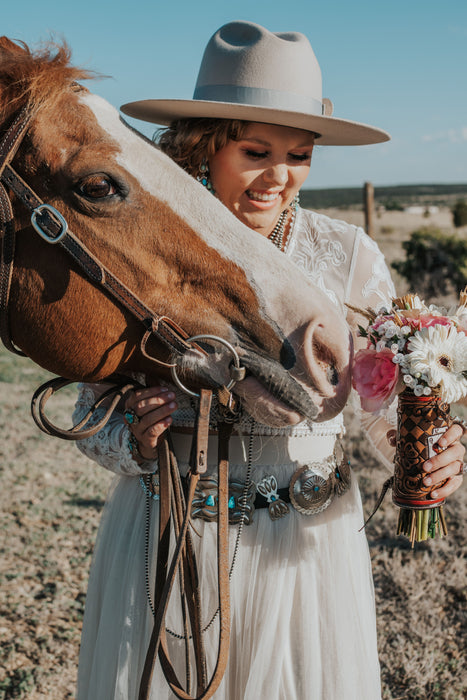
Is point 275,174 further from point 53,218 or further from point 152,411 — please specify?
point 152,411

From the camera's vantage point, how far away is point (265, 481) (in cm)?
167

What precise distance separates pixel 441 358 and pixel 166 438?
0.73 m

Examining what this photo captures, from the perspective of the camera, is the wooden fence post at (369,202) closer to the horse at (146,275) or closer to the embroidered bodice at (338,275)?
the embroidered bodice at (338,275)

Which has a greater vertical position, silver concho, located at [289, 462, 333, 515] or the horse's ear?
the horse's ear

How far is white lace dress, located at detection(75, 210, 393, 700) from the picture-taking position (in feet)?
5.31

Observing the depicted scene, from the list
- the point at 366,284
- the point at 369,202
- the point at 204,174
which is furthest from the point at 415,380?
the point at 369,202

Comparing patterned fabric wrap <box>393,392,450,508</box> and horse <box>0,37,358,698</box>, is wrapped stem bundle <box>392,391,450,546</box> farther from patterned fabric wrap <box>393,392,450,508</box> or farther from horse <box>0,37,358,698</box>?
horse <box>0,37,358,698</box>

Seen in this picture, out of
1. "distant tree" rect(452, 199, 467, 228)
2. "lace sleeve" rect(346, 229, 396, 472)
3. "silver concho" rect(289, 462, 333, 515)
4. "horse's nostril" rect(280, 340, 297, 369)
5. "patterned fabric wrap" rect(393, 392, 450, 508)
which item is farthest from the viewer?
"distant tree" rect(452, 199, 467, 228)

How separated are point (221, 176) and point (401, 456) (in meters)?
0.94

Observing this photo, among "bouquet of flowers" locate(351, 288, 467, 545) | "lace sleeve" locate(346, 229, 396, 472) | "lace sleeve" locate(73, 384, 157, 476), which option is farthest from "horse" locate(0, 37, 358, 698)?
"lace sleeve" locate(346, 229, 396, 472)

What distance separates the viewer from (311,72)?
1.81 meters

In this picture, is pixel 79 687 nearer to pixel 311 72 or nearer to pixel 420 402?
pixel 420 402

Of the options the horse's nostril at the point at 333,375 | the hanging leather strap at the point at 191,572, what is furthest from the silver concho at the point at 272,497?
the horse's nostril at the point at 333,375

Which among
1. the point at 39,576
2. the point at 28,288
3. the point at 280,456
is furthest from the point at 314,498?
the point at 39,576
